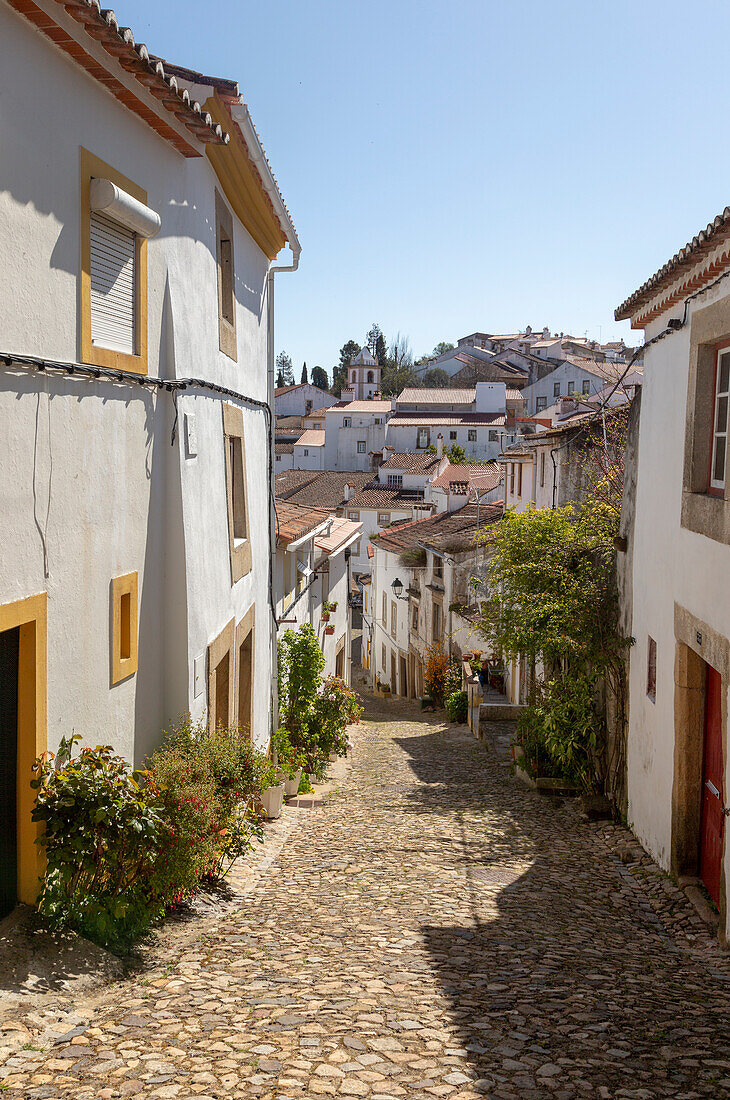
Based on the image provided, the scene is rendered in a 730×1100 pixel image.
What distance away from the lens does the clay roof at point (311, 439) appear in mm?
72750

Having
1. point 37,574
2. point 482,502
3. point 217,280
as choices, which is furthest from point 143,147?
point 482,502

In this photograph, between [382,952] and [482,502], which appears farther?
[482,502]

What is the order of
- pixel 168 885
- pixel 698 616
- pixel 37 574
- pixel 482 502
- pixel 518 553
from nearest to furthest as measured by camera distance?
pixel 37 574, pixel 168 885, pixel 698 616, pixel 518 553, pixel 482 502

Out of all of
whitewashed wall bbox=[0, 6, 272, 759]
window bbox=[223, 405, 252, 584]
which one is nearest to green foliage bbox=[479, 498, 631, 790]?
window bbox=[223, 405, 252, 584]

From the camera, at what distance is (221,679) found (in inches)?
342

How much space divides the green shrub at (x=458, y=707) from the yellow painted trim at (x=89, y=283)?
1554 cm

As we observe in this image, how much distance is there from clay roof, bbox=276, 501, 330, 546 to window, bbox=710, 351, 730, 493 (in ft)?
21.4

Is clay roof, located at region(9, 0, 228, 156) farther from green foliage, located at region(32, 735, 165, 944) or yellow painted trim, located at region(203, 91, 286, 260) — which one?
green foliage, located at region(32, 735, 165, 944)

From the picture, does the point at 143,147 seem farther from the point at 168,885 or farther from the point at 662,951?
the point at 662,951

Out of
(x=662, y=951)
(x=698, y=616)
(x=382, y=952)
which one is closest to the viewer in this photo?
(x=382, y=952)

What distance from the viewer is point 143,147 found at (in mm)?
6383

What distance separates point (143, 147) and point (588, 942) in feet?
20.8

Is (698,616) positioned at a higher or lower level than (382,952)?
higher

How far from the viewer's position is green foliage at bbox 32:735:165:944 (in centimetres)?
486
